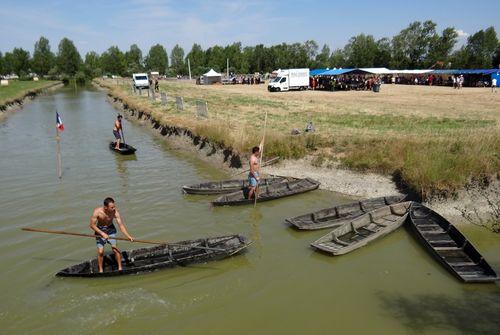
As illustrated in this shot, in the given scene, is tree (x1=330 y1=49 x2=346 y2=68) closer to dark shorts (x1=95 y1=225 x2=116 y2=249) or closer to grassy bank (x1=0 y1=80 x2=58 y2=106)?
grassy bank (x1=0 y1=80 x2=58 y2=106)

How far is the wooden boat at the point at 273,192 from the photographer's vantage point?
Result: 1648 centimetres

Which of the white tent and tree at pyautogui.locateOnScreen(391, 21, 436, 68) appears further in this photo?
tree at pyautogui.locateOnScreen(391, 21, 436, 68)

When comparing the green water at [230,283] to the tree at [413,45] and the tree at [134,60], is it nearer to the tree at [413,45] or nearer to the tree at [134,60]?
the tree at [413,45]

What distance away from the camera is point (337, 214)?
15.0 metres

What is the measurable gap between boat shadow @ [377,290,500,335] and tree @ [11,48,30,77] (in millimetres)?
151384

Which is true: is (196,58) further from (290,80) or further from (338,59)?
(290,80)

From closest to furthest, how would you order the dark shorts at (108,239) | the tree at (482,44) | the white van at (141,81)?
the dark shorts at (108,239) → the white van at (141,81) → the tree at (482,44)

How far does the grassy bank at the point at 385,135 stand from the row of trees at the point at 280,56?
6555 centimetres

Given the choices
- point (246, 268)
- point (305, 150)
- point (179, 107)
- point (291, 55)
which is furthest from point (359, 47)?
point (246, 268)

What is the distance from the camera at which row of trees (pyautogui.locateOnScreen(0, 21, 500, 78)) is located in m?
101

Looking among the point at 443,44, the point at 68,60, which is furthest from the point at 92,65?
the point at 443,44

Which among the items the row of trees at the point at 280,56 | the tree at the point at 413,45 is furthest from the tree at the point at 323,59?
the tree at the point at 413,45

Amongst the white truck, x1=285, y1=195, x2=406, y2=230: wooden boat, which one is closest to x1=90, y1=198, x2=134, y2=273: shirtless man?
x1=285, y1=195, x2=406, y2=230: wooden boat

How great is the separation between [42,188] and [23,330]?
11.2m
